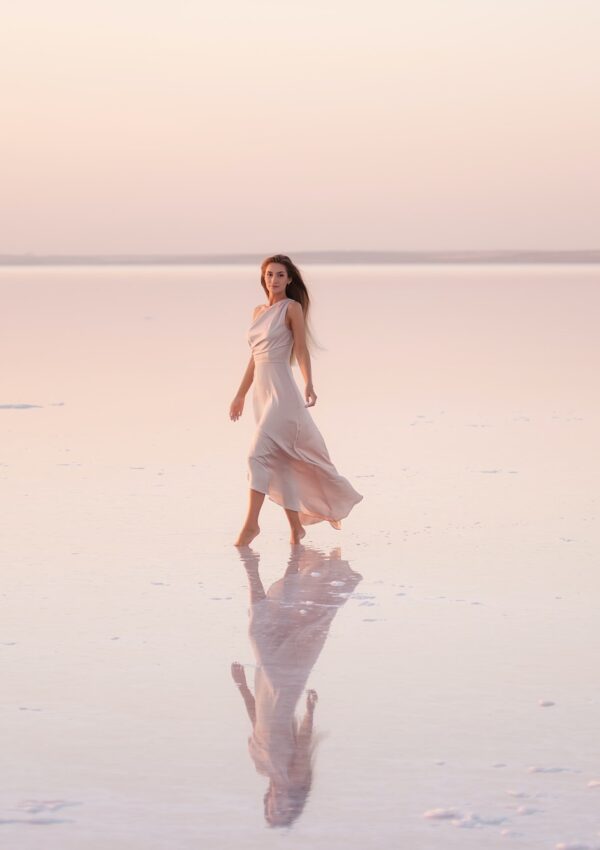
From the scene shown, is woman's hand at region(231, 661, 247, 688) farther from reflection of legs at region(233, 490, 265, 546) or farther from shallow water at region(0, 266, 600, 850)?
reflection of legs at region(233, 490, 265, 546)

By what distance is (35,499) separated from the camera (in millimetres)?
10305

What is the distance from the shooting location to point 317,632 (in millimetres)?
6918

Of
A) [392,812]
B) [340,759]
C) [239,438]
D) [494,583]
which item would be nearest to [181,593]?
[494,583]

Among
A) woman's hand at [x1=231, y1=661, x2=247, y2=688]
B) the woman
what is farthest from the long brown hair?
woman's hand at [x1=231, y1=661, x2=247, y2=688]

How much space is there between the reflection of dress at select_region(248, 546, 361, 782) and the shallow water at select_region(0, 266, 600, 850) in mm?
25

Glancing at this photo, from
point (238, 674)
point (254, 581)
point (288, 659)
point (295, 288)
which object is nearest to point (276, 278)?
point (295, 288)

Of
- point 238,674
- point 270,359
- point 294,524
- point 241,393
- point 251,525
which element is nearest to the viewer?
point 238,674

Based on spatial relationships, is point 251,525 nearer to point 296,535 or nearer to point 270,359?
point 296,535

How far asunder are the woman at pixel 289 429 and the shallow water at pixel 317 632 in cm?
23

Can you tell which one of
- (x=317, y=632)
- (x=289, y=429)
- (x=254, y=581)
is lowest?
(x=254, y=581)

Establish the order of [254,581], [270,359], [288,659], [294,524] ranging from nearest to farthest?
[288,659], [254,581], [294,524], [270,359]

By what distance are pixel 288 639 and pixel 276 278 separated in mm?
2986

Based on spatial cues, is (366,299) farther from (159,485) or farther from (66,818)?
(66,818)

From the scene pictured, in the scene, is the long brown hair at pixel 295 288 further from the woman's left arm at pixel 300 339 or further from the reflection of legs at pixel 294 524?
the reflection of legs at pixel 294 524
